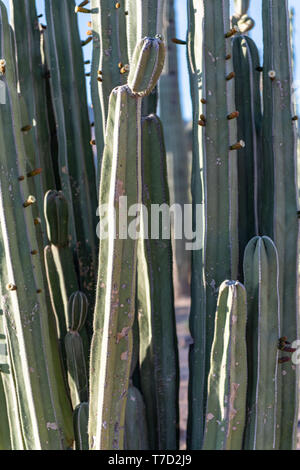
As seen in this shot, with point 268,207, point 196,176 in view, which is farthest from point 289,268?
point 196,176

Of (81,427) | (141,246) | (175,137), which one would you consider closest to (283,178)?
(141,246)

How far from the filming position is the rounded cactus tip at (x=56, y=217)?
2.50 m

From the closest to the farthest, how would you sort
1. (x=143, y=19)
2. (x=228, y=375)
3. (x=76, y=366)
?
(x=228, y=375)
(x=143, y=19)
(x=76, y=366)

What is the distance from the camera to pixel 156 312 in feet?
7.98

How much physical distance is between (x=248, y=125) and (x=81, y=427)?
1.44 meters

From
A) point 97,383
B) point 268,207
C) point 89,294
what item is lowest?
point 97,383

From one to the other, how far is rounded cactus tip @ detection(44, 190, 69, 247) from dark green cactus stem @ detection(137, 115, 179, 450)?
37 centimetres

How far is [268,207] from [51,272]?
1.01 metres

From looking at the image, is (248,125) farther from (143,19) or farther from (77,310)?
(77,310)

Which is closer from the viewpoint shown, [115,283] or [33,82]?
[115,283]

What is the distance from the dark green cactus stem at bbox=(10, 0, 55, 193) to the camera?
2754 mm

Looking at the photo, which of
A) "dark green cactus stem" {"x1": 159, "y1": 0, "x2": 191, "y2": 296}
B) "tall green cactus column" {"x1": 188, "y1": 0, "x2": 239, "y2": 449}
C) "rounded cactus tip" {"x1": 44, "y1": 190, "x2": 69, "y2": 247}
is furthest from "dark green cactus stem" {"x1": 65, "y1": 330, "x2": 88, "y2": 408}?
"dark green cactus stem" {"x1": 159, "y1": 0, "x2": 191, "y2": 296}

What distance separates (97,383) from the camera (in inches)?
77.5
